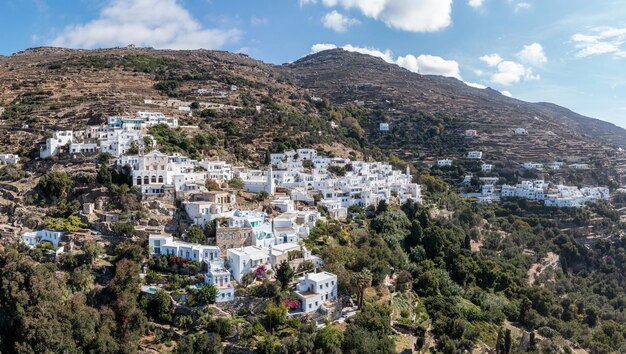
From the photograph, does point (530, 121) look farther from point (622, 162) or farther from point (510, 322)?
point (510, 322)

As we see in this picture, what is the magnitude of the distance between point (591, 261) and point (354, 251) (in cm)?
2939

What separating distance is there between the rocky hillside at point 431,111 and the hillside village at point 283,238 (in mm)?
13174

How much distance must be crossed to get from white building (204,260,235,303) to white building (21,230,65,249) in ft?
31.4

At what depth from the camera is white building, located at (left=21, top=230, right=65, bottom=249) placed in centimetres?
2838

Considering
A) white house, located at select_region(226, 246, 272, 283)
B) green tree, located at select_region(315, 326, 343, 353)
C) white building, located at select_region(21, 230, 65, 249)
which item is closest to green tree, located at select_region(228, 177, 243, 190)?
white house, located at select_region(226, 246, 272, 283)

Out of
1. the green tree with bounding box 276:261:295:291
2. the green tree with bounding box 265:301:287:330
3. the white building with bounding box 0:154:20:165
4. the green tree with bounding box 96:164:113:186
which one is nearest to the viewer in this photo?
the green tree with bounding box 265:301:287:330

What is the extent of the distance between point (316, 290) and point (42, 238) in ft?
55.0

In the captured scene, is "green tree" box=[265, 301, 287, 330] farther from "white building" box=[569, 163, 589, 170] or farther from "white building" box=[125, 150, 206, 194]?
"white building" box=[569, 163, 589, 170]

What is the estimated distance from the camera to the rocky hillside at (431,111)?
74.4 meters

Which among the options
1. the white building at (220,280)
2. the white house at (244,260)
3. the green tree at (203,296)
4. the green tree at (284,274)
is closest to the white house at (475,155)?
the white house at (244,260)

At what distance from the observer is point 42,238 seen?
28.6 metres

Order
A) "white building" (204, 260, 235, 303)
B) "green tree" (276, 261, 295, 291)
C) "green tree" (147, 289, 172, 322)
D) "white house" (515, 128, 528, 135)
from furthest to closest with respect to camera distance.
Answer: "white house" (515, 128, 528, 135) → "green tree" (276, 261, 295, 291) → "white building" (204, 260, 235, 303) → "green tree" (147, 289, 172, 322)

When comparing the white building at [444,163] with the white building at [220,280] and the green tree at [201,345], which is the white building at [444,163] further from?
the green tree at [201,345]

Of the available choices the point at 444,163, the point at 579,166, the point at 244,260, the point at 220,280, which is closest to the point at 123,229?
the point at 220,280
